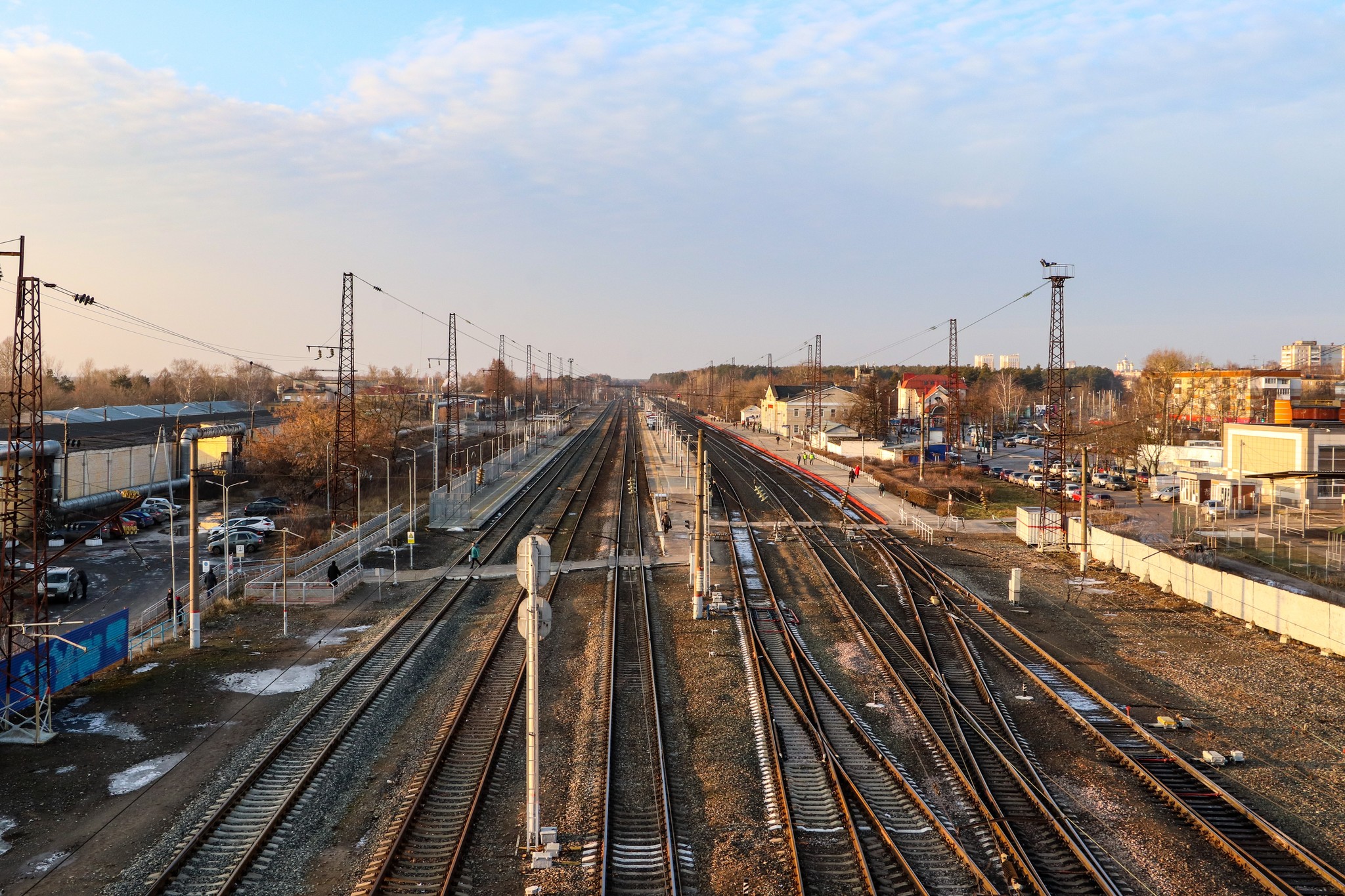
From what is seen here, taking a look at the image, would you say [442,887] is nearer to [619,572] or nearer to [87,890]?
[87,890]

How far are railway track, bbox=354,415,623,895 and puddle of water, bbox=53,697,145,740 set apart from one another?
16.4 feet

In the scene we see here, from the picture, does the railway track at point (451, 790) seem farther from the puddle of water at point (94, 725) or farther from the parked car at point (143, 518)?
the parked car at point (143, 518)

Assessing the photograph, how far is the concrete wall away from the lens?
1884 cm

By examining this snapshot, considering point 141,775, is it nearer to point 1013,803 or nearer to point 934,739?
point 934,739

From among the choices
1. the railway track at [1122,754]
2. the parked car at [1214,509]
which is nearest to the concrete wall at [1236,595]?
the railway track at [1122,754]

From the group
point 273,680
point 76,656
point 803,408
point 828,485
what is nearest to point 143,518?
point 76,656

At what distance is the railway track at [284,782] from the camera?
981 centimetres

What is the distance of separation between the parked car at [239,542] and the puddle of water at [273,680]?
16.6 meters

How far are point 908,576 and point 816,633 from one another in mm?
7979

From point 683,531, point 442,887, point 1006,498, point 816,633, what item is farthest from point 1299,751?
point 1006,498

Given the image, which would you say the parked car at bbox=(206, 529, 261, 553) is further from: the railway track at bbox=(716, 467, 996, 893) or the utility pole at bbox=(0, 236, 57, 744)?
the railway track at bbox=(716, 467, 996, 893)

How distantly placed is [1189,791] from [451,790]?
401 inches

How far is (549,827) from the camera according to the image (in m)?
10.5

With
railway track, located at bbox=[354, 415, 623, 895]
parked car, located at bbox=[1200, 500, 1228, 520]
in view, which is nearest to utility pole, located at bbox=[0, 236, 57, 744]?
railway track, located at bbox=[354, 415, 623, 895]
